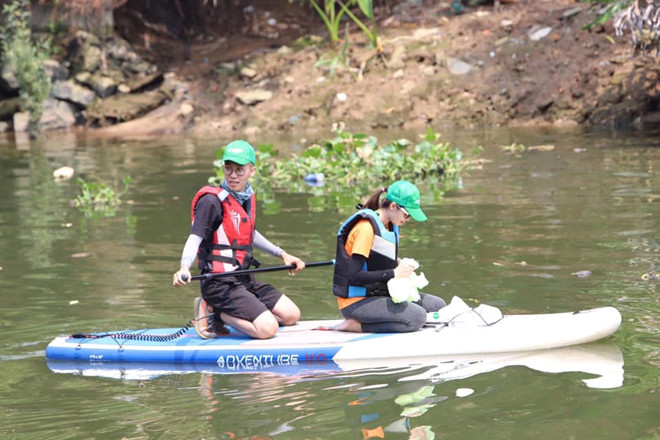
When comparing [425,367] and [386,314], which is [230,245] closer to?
[386,314]

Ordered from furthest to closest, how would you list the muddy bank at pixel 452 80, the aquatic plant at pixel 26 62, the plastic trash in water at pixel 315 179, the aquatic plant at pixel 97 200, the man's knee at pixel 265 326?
1. the aquatic plant at pixel 26 62
2. the muddy bank at pixel 452 80
3. the plastic trash in water at pixel 315 179
4. the aquatic plant at pixel 97 200
5. the man's knee at pixel 265 326

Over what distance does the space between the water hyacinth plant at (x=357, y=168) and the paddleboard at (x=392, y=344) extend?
20.2ft

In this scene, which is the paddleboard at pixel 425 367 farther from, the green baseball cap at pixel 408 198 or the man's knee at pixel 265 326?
the green baseball cap at pixel 408 198

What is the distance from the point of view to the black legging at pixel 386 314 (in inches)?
250

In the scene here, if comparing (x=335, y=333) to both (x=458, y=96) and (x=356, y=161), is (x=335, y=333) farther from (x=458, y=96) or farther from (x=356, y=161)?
(x=458, y=96)

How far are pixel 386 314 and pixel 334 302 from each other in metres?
1.34

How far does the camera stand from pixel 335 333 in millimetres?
6461

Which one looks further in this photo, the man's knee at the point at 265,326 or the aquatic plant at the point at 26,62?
the aquatic plant at the point at 26,62

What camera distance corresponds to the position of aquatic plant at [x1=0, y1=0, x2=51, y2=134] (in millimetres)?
21469

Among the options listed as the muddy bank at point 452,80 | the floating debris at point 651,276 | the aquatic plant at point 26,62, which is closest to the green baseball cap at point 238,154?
the floating debris at point 651,276

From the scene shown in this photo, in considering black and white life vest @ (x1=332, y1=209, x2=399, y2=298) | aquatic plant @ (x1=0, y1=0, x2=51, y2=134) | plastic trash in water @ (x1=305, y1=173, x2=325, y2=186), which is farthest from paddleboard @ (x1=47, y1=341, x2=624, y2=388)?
aquatic plant @ (x1=0, y1=0, x2=51, y2=134)

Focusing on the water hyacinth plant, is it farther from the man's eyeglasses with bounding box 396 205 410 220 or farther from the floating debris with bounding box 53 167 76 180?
the man's eyeglasses with bounding box 396 205 410 220

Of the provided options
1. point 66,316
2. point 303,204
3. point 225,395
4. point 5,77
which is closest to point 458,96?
point 303,204

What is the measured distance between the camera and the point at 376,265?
20.7 ft
